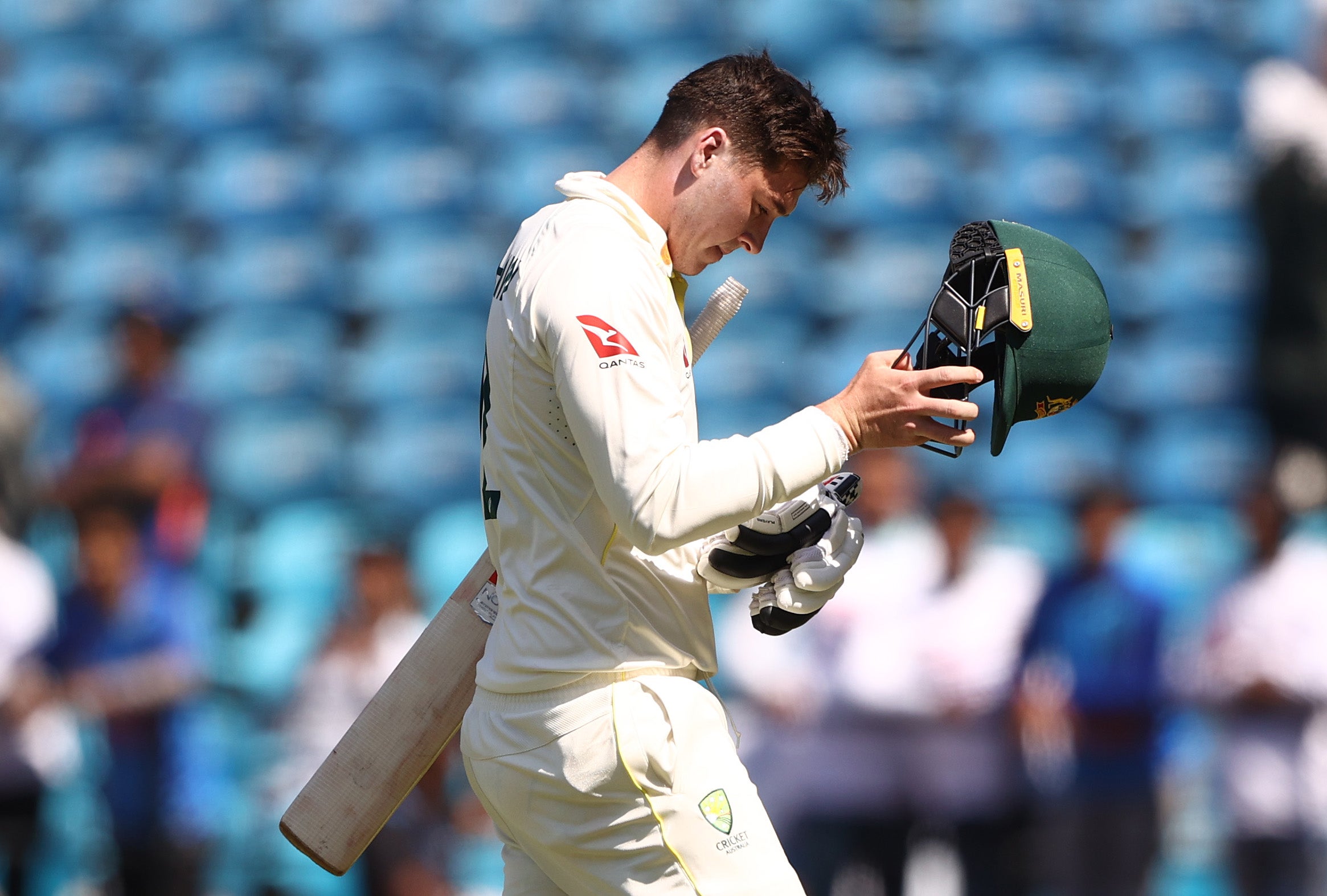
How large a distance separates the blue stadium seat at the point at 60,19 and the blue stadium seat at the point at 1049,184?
5156 mm

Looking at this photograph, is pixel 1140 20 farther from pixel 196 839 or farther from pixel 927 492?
pixel 196 839

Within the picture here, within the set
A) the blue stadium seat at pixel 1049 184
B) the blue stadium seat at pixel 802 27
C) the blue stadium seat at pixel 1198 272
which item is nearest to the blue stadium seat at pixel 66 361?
the blue stadium seat at pixel 802 27

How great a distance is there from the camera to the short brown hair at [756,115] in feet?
7.18

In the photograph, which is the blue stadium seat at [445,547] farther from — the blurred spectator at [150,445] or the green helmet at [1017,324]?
the green helmet at [1017,324]

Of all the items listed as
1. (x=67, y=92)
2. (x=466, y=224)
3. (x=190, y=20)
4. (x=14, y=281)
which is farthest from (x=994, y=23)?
(x=14, y=281)

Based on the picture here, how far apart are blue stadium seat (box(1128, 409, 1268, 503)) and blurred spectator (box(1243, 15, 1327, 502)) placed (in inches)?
5.5

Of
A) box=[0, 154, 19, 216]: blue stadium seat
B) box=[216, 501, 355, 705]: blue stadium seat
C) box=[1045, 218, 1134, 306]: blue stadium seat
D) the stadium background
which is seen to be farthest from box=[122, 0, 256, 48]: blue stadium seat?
box=[1045, 218, 1134, 306]: blue stadium seat

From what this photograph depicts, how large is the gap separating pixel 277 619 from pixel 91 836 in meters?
1.07

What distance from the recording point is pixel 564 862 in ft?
6.73

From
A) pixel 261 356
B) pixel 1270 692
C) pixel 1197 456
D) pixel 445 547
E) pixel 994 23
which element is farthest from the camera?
pixel 994 23

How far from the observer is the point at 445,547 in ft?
19.7

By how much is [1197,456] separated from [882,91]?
2.62 metres

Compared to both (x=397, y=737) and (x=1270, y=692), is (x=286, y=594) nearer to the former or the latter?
(x=397, y=737)

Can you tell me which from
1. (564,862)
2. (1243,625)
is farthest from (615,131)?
(564,862)
